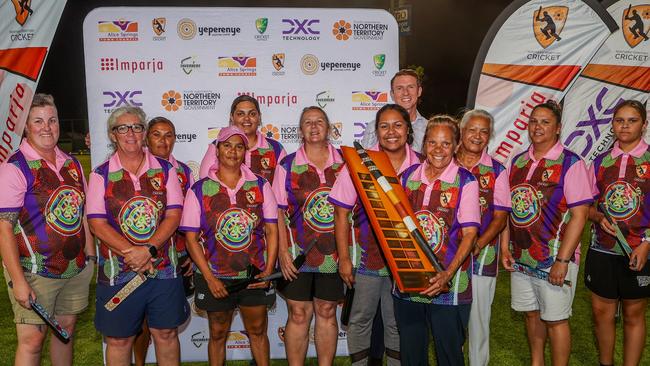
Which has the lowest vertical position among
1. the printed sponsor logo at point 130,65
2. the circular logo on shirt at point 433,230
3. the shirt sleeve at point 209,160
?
the circular logo on shirt at point 433,230

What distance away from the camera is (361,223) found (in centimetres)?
329

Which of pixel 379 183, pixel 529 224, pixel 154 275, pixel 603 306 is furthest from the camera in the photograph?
pixel 603 306

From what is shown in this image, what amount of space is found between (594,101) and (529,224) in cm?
263

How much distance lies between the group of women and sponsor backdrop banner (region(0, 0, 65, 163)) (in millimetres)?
924

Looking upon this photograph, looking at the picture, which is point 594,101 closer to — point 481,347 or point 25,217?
point 481,347

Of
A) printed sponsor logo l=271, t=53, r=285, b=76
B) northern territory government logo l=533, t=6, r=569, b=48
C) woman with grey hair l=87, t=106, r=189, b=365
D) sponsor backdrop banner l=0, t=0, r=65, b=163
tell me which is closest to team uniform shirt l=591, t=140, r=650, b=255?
northern territory government logo l=533, t=6, r=569, b=48

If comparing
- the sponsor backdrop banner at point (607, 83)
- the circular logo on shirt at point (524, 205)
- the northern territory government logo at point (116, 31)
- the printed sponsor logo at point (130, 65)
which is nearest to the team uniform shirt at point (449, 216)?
the circular logo on shirt at point (524, 205)

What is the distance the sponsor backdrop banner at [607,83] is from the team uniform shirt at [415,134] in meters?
2.09

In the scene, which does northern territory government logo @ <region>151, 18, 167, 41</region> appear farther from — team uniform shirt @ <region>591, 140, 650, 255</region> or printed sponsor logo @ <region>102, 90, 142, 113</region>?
team uniform shirt @ <region>591, 140, 650, 255</region>

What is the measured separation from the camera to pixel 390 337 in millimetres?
3324

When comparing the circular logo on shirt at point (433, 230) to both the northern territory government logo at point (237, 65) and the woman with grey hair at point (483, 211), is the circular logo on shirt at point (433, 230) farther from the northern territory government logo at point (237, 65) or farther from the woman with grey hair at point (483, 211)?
the northern territory government logo at point (237, 65)

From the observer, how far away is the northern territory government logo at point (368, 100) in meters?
4.49

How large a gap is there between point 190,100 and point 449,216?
8.23 ft

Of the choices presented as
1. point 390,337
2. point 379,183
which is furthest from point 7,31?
point 390,337
